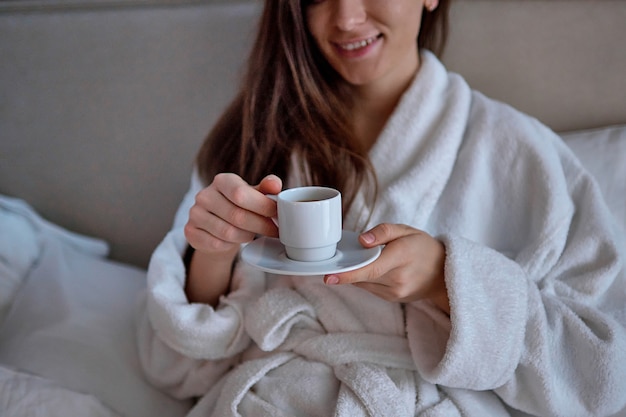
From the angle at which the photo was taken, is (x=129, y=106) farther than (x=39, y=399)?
Yes

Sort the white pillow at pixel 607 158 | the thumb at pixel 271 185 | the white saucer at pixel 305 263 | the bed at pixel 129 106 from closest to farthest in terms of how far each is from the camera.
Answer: the white saucer at pixel 305 263
the thumb at pixel 271 185
the white pillow at pixel 607 158
the bed at pixel 129 106

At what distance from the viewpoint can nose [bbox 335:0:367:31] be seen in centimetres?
103

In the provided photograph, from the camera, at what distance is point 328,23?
3.54ft

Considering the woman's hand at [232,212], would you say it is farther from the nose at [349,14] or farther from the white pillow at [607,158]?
the white pillow at [607,158]

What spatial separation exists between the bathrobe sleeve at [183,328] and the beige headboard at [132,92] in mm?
393

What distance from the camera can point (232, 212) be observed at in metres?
0.81

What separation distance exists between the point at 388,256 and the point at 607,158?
2.26 feet

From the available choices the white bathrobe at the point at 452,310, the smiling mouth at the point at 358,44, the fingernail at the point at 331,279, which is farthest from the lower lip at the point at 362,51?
the fingernail at the point at 331,279

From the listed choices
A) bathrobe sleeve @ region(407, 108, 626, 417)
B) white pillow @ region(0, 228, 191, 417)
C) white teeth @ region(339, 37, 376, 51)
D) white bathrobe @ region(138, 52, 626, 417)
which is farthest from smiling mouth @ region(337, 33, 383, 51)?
white pillow @ region(0, 228, 191, 417)

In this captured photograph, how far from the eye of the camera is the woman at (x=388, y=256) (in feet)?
2.89

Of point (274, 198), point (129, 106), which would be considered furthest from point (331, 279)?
point (129, 106)

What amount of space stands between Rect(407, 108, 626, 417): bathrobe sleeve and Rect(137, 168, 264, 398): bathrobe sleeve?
31cm

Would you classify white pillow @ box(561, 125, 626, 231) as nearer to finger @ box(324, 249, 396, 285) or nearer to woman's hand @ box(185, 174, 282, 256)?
finger @ box(324, 249, 396, 285)

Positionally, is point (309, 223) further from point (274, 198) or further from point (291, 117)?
point (291, 117)
